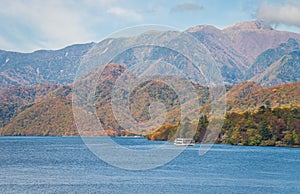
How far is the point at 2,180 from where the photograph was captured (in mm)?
50156

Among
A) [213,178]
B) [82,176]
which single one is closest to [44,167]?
[82,176]

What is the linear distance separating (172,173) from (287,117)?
5860cm

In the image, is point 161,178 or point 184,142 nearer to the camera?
point 161,178

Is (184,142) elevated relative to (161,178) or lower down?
lower down

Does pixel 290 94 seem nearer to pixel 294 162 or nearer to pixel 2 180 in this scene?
pixel 294 162

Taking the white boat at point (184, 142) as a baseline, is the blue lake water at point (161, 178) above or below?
above

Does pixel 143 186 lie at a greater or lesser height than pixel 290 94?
lesser

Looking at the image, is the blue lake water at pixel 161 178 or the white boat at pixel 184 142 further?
the white boat at pixel 184 142

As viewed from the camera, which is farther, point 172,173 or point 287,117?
point 287,117

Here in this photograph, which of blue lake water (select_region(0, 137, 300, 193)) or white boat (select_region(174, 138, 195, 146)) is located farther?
white boat (select_region(174, 138, 195, 146))

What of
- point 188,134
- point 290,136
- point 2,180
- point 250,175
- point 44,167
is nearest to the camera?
point 2,180

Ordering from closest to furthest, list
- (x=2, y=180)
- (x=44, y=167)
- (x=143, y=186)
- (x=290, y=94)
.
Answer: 1. (x=143, y=186)
2. (x=2, y=180)
3. (x=44, y=167)
4. (x=290, y=94)

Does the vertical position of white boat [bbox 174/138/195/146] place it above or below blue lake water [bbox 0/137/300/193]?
below

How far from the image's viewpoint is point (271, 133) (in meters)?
108
